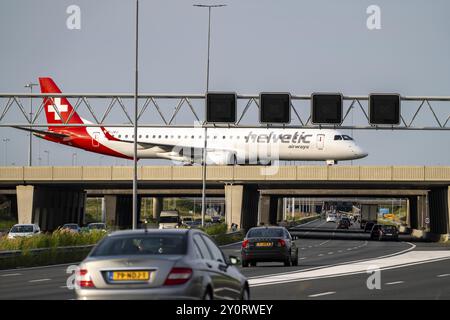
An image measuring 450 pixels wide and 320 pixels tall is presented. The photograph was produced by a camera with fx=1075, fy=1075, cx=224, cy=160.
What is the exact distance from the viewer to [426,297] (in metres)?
20.7

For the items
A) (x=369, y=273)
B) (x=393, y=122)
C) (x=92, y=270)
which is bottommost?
(x=369, y=273)

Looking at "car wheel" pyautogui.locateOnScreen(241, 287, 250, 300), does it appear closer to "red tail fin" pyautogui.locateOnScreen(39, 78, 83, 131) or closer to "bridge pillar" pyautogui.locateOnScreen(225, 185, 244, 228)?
"red tail fin" pyautogui.locateOnScreen(39, 78, 83, 131)

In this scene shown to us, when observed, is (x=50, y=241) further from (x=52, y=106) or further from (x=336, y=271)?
(x=52, y=106)

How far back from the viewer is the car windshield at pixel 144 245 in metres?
13.5

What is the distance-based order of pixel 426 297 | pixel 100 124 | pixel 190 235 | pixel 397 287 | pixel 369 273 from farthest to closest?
pixel 100 124
pixel 369 273
pixel 397 287
pixel 426 297
pixel 190 235

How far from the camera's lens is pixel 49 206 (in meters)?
86.0

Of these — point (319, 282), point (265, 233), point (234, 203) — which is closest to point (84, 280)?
point (319, 282)

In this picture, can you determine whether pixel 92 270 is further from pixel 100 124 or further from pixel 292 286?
pixel 100 124

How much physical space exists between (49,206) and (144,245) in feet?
241

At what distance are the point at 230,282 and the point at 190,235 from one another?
1.02 metres

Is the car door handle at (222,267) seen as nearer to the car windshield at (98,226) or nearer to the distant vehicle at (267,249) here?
the distant vehicle at (267,249)

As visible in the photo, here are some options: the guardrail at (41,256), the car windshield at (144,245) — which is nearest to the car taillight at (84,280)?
the car windshield at (144,245)
